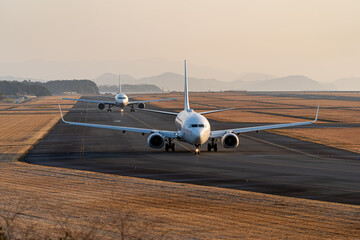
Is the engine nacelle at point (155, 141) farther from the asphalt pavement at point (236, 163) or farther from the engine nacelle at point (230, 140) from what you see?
the engine nacelle at point (230, 140)

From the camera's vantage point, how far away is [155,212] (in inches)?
885

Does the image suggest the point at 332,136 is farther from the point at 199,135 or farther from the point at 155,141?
the point at 155,141

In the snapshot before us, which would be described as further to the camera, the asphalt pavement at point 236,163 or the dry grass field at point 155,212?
the asphalt pavement at point 236,163

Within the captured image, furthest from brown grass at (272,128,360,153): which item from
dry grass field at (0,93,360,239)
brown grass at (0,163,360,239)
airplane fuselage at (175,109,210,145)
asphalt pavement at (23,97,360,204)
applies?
dry grass field at (0,93,360,239)

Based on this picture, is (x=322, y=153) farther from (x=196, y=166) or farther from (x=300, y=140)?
(x=196, y=166)

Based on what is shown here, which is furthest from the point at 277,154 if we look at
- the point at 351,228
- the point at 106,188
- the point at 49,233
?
the point at 49,233

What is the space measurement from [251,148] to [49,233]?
3285 cm

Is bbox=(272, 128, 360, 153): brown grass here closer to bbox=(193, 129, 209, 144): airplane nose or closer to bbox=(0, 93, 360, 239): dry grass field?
bbox=(193, 129, 209, 144): airplane nose

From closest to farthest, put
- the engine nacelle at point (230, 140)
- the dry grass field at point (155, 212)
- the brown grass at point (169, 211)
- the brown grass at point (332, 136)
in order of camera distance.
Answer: the dry grass field at point (155, 212) < the brown grass at point (169, 211) < the engine nacelle at point (230, 140) < the brown grass at point (332, 136)

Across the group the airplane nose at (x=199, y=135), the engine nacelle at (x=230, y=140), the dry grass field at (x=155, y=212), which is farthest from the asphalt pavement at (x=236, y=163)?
the dry grass field at (x=155, y=212)

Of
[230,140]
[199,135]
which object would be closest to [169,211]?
[199,135]

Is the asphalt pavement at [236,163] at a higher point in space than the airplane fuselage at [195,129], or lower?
lower

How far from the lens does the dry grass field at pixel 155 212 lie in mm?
19250

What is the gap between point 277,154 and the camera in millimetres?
44219
